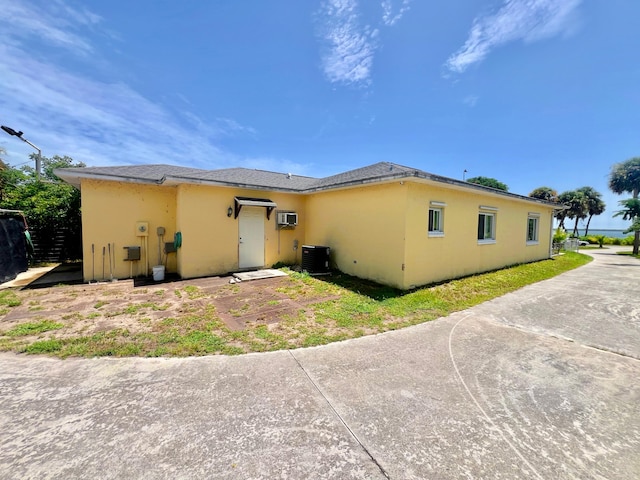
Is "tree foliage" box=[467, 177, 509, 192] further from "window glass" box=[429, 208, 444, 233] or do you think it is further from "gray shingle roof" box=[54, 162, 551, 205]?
"window glass" box=[429, 208, 444, 233]

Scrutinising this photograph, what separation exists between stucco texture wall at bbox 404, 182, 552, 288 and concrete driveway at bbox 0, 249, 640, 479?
3508 mm

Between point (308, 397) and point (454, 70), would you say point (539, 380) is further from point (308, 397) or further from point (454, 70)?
point (454, 70)

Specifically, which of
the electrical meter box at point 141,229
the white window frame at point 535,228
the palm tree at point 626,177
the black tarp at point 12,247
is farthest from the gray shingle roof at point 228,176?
the palm tree at point 626,177

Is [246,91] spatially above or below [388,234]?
above

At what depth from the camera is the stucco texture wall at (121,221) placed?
7996 millimetres

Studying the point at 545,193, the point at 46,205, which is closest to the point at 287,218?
the point at 46,205

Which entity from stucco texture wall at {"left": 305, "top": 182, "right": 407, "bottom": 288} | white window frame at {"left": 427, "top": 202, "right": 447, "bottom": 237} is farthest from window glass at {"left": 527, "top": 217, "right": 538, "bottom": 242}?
stucco texture wall at {"left": 305, "top": 182, "right": 407, "bottom": 288}

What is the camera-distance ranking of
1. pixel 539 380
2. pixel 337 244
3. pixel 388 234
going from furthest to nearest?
pixel 337 244 → pixel 388 234 → pixel 539 380

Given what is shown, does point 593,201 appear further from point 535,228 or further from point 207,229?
point 207,229

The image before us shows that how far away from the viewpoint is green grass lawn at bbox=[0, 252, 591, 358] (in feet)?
12.5

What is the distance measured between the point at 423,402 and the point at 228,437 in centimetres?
200

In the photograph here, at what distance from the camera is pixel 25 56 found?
6832 mm

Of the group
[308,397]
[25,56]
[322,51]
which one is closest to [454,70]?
[322,51]

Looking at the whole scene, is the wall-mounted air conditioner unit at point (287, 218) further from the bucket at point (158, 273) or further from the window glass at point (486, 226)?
the window glass at point (486, 226)
